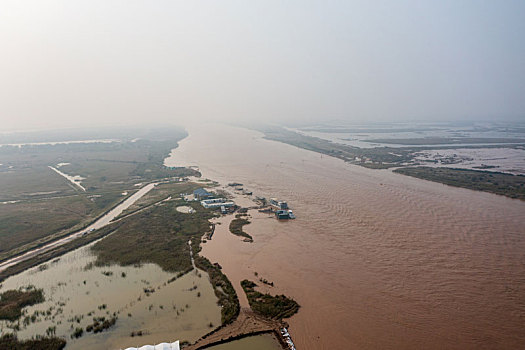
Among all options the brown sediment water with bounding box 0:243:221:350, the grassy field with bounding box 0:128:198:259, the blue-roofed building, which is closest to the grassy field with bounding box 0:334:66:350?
the brown sediment water with bounding box 0:243:221:350

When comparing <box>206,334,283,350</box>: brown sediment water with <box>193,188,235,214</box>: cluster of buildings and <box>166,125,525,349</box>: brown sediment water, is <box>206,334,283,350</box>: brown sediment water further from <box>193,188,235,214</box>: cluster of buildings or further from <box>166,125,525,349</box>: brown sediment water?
<box>193,188,235,214</box>: cluster of buildings

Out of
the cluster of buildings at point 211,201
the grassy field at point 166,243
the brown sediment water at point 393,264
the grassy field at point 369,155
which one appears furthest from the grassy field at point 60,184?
the grassy field at point 369,155

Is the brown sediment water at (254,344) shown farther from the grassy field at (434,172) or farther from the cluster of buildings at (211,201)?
the grassy field at (434,172)

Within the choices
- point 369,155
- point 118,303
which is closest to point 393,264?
point 118,303

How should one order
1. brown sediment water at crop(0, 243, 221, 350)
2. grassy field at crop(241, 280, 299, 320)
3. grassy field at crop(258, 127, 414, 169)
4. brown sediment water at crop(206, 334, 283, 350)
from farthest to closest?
1. grassy field at crop(258, 127, 414, 169)
2. grassy field at crop(241, 280, 299, 320)
3. brown sediment water at crop(0, 243, 221, 350)
4. brown sediment water at crop(206, 334, 283, 350)

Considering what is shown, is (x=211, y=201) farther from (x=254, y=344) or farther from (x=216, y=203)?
(x=254, y=344)

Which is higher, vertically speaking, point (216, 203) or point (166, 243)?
point (216, 203)
